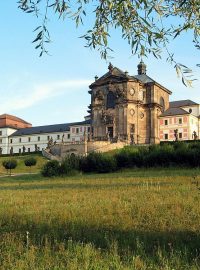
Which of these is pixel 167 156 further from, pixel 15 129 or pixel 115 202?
pixel 15 129

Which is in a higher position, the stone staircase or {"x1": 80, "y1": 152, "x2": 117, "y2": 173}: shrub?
the stone staircase

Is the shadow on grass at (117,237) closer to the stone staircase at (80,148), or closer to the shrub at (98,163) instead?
the shrub at (98,163)

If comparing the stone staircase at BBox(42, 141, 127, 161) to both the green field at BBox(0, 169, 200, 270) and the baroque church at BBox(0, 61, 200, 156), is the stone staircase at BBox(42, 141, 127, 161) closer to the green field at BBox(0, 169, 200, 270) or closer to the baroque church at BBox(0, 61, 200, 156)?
the baroque church at BBox(0, 61, 200, 156)

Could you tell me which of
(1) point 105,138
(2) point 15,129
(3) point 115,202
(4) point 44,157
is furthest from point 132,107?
(3) point 115,202

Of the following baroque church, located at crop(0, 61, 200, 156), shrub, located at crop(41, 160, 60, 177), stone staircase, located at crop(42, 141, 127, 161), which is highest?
baroque church, located at crop(0, 61, 200, 156)

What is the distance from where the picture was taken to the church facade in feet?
285

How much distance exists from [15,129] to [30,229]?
5004 inches

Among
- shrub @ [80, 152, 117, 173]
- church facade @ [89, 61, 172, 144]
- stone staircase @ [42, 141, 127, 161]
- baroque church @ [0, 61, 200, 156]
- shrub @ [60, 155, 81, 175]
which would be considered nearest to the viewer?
shrub @ [60, 155, 81, 175]

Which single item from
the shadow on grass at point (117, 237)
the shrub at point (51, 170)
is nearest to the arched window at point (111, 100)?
the shrub at point (51, 170)

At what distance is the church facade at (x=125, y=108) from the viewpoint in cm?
8688

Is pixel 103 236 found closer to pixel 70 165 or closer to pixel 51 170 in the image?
pixel 51 170

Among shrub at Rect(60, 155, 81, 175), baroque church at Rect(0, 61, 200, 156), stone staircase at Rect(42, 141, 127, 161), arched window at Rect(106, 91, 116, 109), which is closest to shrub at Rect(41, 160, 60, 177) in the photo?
shrub at Rect(60, 155, 81, 175)

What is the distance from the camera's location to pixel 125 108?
8694cm

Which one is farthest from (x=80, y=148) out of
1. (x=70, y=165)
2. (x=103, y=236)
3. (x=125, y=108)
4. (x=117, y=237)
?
(x=117, y=237)
